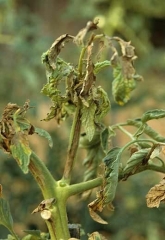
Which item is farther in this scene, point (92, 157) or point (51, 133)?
point (51, 133)

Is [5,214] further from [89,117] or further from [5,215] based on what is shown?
[89,117]

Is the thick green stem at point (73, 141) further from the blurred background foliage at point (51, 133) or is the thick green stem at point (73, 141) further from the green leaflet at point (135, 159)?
Answer: the blurred background foliage at point (51, 133)

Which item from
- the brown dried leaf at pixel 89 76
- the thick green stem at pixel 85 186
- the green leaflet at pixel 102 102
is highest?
the brown dried leaf at pixel 89 76

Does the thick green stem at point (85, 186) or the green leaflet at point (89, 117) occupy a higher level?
the green leaflet at point (89, 117)

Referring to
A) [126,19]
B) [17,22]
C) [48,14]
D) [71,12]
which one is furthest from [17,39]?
[48,14]

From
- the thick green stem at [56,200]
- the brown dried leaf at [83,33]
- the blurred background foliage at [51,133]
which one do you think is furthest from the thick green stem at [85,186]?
the blurred background foliage at [51,133]

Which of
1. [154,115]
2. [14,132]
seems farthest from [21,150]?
[154,115]

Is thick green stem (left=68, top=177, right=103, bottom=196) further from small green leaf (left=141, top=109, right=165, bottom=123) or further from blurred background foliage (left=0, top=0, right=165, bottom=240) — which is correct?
blurred background foliage (left=0, top=0, right=165, bottom=240)
